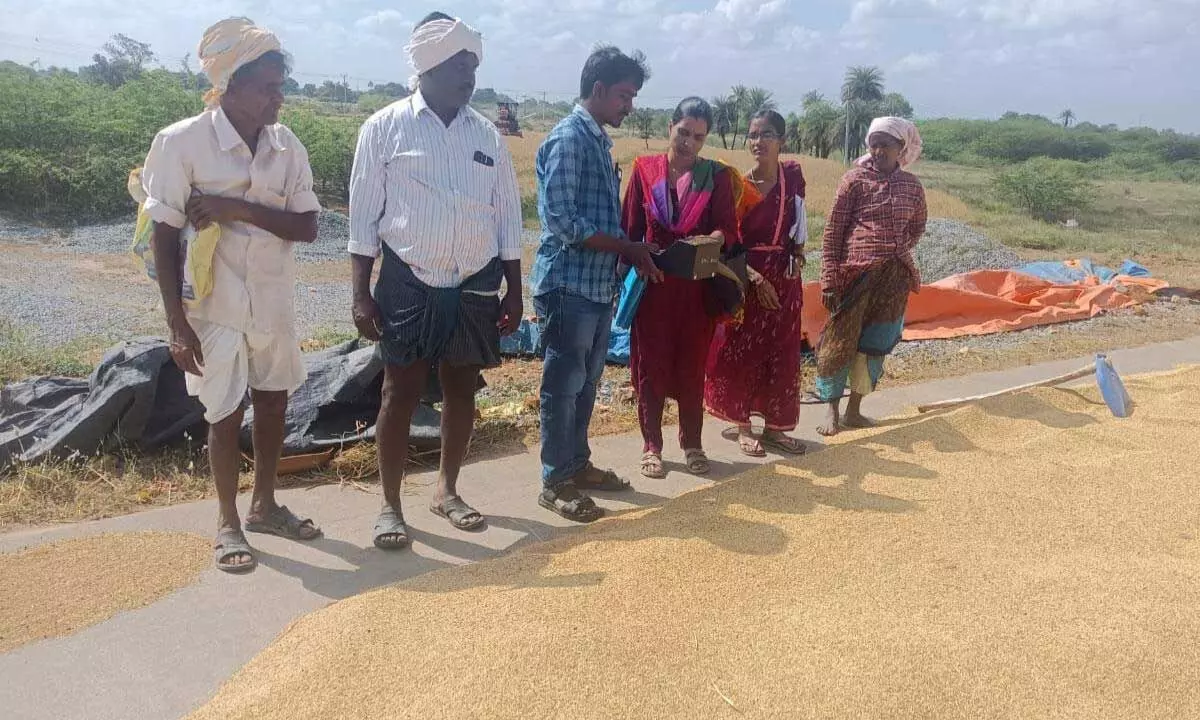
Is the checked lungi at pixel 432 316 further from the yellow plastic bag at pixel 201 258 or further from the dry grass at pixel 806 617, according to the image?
the dry grass at pixel 806 617

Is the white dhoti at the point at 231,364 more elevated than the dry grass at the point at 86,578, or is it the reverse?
the white dhoti at the point at 231,364

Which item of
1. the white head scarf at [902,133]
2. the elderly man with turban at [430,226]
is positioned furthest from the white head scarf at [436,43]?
the white head scarf at [902,133]

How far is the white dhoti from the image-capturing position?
103 inches

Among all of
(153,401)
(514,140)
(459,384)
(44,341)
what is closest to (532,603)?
(459,384)

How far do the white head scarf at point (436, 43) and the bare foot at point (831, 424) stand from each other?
2545 mm

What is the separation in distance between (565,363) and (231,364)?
1.10m

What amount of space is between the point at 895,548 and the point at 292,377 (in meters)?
1.94

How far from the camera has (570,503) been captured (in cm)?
316

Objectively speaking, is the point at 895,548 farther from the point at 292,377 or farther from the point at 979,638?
the point at 292,377

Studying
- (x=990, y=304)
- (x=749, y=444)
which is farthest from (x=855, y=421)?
(x=990, y=304)

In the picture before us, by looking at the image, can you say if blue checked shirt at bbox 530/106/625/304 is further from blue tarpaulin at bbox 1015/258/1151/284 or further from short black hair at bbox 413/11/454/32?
blue tarpaulin at bbox 1015/258/1151/284

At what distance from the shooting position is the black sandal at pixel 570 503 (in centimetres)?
314

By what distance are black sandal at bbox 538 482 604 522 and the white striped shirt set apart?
0.92 m

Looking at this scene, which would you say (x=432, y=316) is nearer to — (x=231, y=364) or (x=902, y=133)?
(x=231, y=364)
